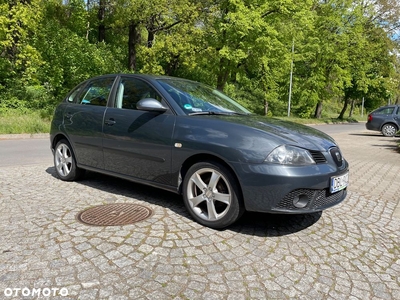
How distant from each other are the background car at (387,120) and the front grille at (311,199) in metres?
16.3

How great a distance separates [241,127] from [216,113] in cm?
72

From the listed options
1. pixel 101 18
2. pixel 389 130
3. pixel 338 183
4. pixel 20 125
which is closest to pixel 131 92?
pixel 338 183

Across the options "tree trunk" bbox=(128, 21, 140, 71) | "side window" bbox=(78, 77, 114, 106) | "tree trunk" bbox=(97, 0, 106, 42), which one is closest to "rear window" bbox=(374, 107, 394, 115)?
"tree trunk" bbox=(128, 21, 140, 71)

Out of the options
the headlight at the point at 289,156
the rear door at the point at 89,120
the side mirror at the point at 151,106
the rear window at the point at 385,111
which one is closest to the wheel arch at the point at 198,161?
the headlight at the point at 289,156

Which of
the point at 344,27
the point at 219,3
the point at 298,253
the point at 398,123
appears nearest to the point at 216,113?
the point at 298,253

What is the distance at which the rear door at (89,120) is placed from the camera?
4691mm

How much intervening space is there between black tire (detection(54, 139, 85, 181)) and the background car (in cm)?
1667

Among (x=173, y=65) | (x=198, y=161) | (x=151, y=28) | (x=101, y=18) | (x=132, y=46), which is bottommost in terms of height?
(x=198, y=161)

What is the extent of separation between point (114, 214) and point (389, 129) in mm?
17325

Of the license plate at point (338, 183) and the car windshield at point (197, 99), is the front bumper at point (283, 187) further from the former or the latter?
the car windshield at point (197, 99)

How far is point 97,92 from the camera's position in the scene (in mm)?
4992

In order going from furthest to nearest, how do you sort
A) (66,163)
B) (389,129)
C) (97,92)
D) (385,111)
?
(385,111) → (389,129) → (66,163) → (97,92)

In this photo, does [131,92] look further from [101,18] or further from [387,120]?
[101,18]

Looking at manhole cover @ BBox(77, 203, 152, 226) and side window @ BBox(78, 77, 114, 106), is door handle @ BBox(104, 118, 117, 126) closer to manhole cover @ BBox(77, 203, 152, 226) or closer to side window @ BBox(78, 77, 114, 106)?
side window @ BBox(78, 77, 114, 106)
